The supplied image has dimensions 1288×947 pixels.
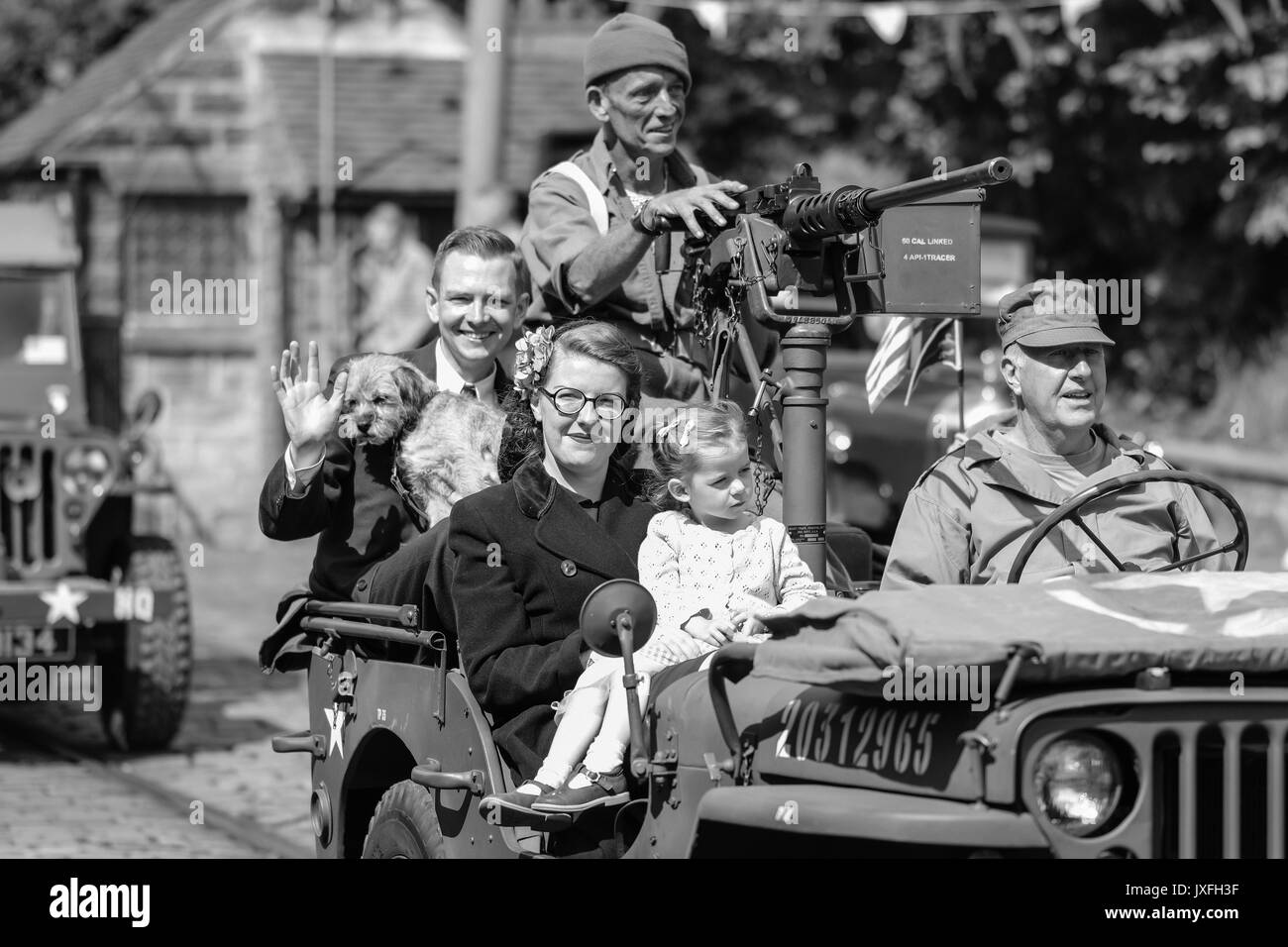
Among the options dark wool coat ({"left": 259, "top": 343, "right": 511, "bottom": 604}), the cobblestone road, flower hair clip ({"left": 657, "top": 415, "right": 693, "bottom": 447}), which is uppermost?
flower hair clip ({"left": 657, "top": 415, "right": 693, "bottom": 447})

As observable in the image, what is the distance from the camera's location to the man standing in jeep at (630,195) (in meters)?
5.64

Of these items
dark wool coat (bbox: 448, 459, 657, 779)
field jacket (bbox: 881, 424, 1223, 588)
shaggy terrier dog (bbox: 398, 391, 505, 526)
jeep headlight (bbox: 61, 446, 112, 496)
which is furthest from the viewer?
jeep headlight (bbox: 61, 446, 112, 496)

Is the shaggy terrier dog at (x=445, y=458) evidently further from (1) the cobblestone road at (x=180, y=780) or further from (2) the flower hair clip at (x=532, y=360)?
(1) the cobblestone road at (x=180, y=780)

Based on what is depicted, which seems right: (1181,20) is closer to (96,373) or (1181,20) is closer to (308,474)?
(96,373)

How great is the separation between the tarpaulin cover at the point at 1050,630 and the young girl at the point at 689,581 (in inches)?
23.1

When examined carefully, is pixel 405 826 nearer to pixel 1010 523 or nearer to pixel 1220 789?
pixel 1010 523

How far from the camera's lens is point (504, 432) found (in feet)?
15.8

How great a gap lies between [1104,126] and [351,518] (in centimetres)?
1448

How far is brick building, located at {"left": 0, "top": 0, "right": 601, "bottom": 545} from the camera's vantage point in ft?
67.3

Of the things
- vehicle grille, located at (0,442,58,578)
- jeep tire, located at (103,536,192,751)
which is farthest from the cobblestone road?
vehicle grille, located at (0,442,58,578)

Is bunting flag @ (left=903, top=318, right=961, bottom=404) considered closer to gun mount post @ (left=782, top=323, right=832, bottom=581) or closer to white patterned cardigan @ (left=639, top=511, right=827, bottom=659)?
gun mount post @ (left=782, top=323, right=832, bottom=581)

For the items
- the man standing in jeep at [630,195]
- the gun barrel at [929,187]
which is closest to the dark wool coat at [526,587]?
the gun barrel at [929,187]

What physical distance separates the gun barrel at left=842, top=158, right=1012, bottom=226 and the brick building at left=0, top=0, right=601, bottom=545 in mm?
16176
